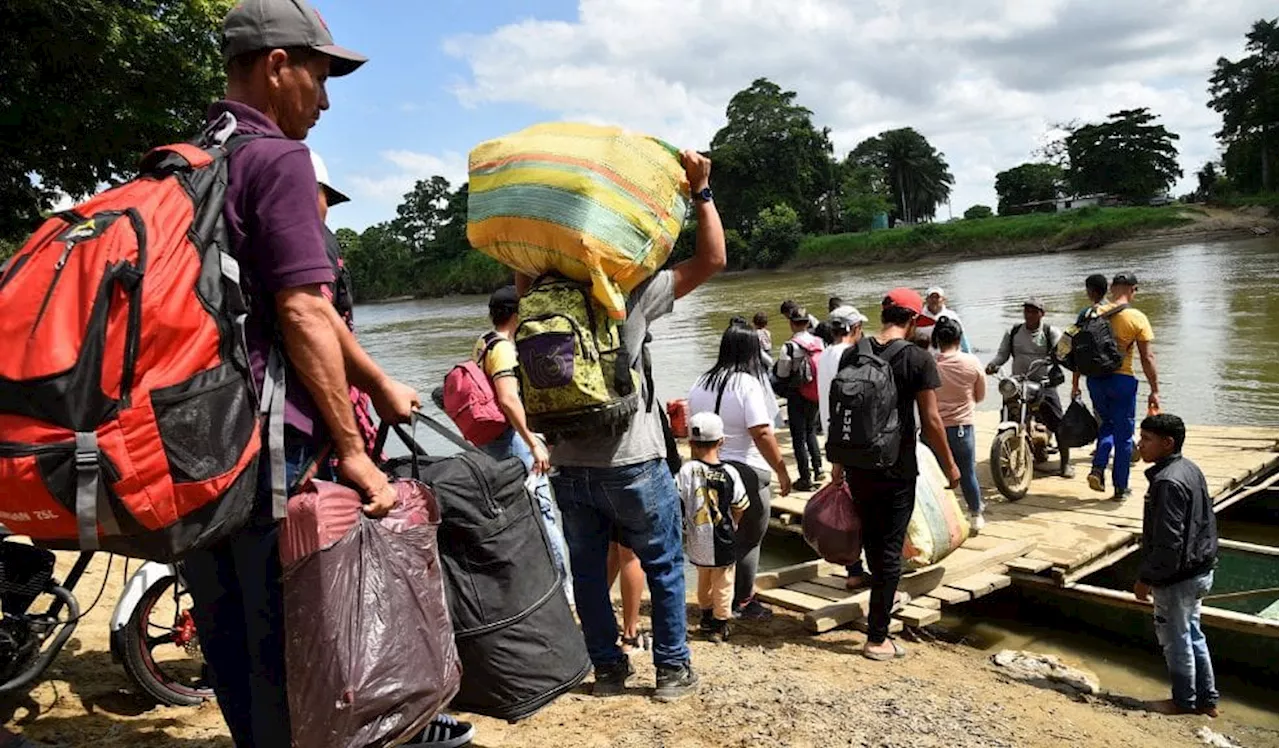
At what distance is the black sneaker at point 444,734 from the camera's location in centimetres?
297

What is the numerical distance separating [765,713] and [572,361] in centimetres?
157

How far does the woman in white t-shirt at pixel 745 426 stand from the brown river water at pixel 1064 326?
5.32ft

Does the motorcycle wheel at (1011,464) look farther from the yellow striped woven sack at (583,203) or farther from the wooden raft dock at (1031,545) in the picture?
the yellow striped woven sack at (583,203)

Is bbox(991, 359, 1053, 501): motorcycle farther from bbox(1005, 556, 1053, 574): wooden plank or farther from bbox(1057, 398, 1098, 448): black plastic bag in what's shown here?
bbox(1005, 556, 1053, 574): wooden plank

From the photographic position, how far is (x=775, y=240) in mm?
62719

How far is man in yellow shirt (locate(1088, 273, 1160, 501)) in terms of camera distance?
7.14 meters

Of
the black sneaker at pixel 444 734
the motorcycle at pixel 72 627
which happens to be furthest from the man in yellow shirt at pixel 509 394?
the motorcycle at pixel 72 627

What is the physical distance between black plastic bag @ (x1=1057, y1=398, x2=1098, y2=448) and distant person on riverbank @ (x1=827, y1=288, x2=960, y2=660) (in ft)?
11.5

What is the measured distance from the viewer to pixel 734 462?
5062 mm

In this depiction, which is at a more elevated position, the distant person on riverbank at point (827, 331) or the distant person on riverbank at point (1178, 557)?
the distant person on riverbank at point (827, 331)

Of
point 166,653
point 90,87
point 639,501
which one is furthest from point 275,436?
point 90,87

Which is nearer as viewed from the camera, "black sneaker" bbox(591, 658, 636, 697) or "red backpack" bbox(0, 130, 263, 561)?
"red backpack" bbox(0, 130, 263, 561)

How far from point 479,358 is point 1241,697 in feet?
15.0

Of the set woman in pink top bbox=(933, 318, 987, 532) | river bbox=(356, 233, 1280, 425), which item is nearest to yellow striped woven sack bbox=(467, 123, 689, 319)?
woman in pink top bbox=(933, 318, 987, 532)
